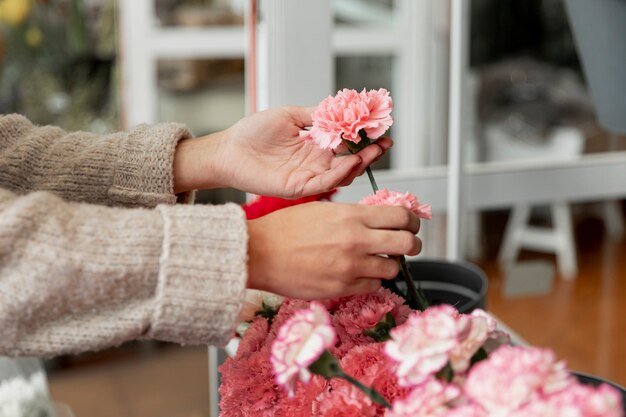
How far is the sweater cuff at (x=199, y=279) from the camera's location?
0.53 metres

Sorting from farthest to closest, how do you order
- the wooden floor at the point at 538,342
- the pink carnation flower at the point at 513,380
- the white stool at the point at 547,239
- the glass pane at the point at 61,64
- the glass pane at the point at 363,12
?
the glass pane at the point at 61,64 → the white stool at the point at 547,239 → the wooden floor at the point at 538,342 → the glass pane at the point at 363,12 → the pink carnation flower at the point at 513,380

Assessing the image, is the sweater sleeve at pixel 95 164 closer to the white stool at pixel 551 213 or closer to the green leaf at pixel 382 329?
the green leaf at pixel 382 329

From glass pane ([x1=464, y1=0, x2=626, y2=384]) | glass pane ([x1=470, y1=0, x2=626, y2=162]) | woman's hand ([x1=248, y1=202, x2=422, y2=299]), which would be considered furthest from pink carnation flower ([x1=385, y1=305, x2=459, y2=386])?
glass pane ([x1=470, y1=0, x2=626, y2=162])

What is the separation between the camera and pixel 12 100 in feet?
10.00

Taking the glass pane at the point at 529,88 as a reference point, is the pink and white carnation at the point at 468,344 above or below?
below

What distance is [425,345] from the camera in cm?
43

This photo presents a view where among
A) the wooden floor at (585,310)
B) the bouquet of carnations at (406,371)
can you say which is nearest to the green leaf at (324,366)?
the bouquet of carnations at (406,371)

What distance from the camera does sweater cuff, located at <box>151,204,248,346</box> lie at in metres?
0.53

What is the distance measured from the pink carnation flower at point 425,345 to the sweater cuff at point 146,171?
1.51 ft

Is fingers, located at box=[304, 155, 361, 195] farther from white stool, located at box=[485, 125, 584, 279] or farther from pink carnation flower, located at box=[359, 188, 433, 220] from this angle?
white stool, located at box=[485, 125, 584, 279]

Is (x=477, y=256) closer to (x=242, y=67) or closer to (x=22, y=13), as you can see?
(x=242, y=67)

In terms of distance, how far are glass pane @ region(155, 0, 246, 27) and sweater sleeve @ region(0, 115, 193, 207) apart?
2046 millimetres

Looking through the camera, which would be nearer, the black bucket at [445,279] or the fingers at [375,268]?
the fingers at [375,268]

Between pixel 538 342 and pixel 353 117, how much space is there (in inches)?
77.9
